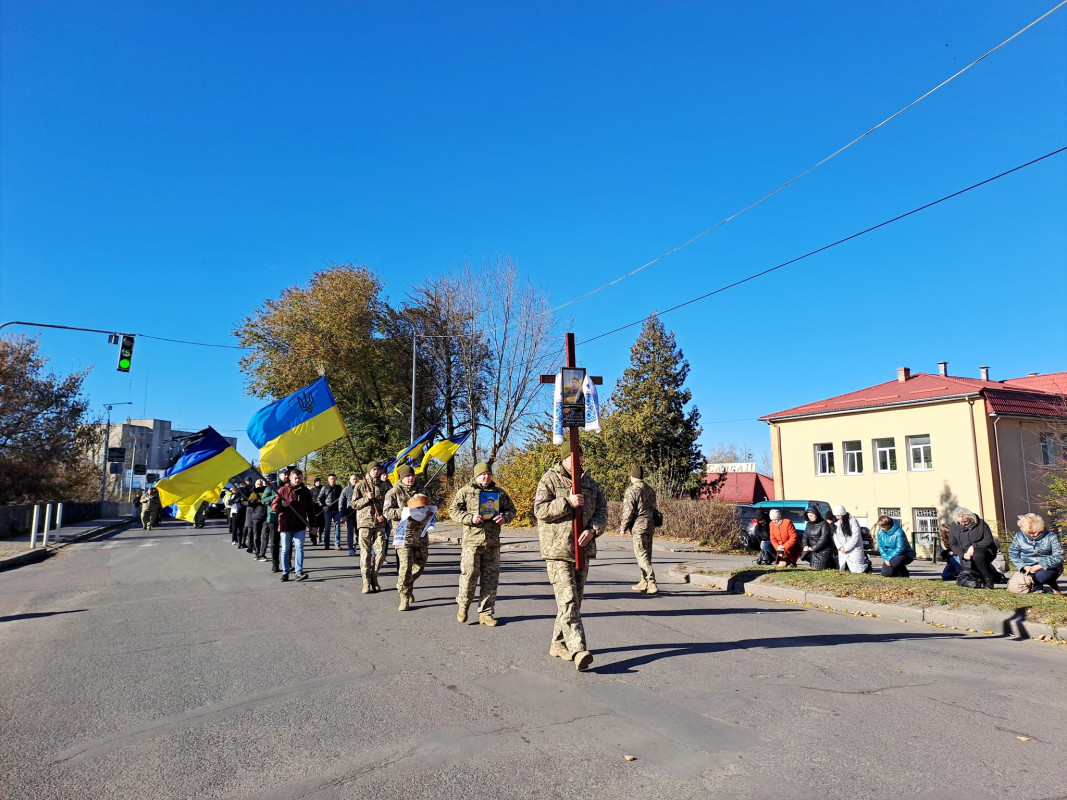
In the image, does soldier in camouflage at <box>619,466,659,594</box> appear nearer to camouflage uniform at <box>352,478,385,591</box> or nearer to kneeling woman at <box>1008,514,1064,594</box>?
camouflage uniform at <box>352,478,385,591</box>

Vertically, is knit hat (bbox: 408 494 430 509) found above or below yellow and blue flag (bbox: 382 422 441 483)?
below

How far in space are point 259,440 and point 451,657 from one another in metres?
6.57

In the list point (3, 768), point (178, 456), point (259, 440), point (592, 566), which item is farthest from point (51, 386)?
point (3, 768)

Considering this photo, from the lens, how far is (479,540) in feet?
25.9

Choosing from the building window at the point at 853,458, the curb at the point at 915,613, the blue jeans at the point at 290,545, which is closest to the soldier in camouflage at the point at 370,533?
the blue jeans at the point at 290,545

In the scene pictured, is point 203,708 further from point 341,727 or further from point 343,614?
point 343,614

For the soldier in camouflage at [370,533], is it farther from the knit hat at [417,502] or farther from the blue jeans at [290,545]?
the blue jeans at [290,545]

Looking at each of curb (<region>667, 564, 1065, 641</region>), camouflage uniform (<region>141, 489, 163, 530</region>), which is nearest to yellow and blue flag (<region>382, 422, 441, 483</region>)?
curb (<region>667, 564, 1065, 641</region>)

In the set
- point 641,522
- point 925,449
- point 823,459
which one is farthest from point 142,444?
point 641,522

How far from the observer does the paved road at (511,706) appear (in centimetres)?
387

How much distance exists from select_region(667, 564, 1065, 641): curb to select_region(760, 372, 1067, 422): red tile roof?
64.5ft

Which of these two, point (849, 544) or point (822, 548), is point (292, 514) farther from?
point (849, 544)

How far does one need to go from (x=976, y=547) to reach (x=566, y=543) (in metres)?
7.74

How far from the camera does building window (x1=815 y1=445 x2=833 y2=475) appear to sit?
3447 cm
